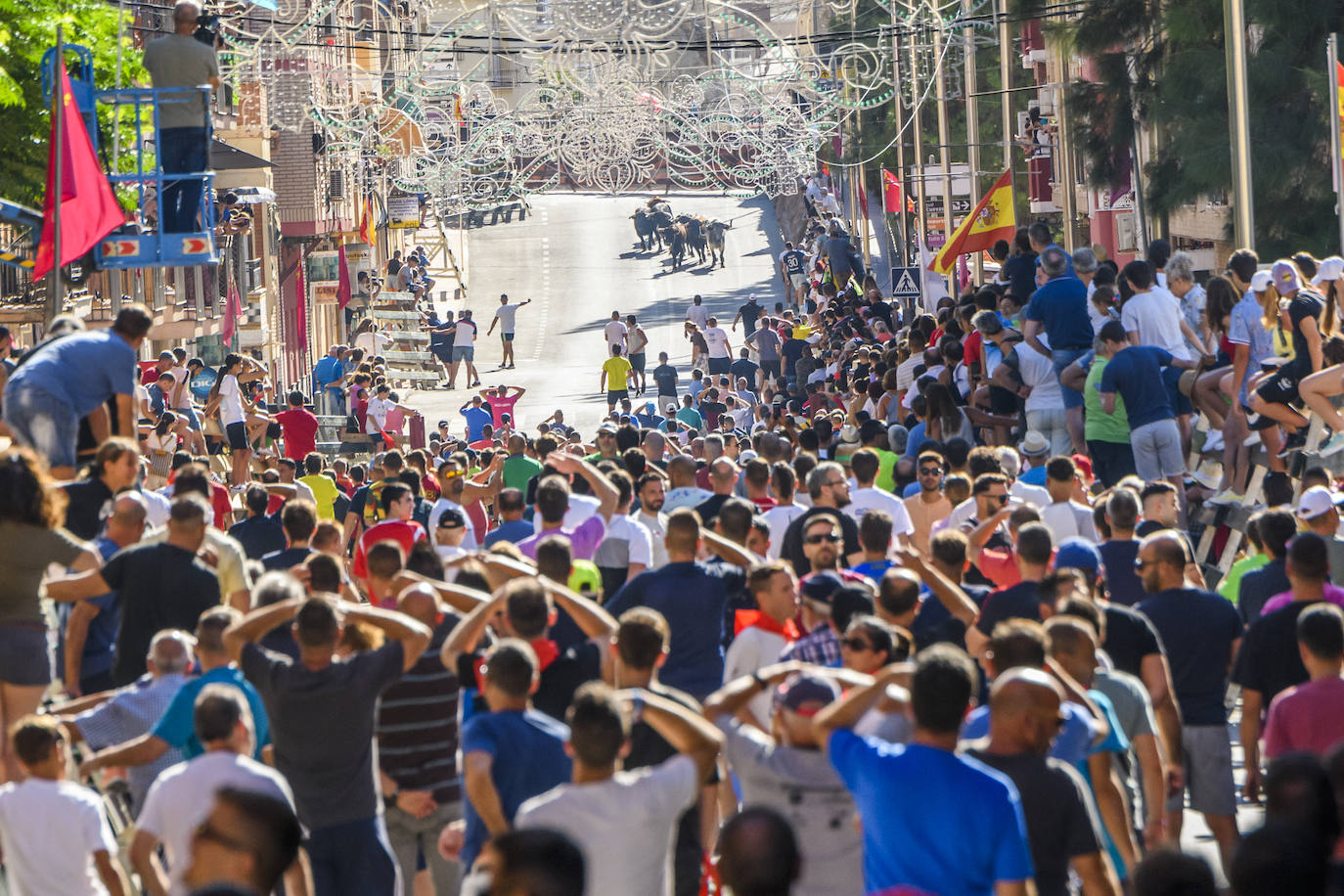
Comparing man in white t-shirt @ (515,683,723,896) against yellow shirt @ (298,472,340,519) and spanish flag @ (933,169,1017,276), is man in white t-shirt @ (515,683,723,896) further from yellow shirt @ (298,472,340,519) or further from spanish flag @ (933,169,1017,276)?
spanish flag @ (933,169,1017,276)

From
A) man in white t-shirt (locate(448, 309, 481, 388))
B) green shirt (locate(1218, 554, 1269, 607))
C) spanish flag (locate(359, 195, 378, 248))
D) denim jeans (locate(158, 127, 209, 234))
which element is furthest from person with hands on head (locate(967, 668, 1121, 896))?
spanish flag (locate(359, 195, 378, 248))

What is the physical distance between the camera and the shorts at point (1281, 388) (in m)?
13.2

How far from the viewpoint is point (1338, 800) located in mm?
4957

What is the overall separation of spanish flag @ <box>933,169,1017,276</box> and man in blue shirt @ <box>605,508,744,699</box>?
70.3 feet

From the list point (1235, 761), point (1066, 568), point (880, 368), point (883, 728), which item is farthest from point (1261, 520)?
point (880, 368)

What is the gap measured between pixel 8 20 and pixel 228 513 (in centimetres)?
1045

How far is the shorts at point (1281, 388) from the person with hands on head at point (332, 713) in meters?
8.05

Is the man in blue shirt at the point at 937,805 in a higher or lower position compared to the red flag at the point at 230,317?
lower

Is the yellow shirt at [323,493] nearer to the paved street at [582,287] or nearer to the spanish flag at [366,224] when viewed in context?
the paved street at [582,287]

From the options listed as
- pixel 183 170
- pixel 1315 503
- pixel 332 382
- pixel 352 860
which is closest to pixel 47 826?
pixel 352 860

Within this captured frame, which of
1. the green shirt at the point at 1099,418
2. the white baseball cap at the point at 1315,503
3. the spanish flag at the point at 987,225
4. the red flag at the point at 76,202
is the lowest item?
the white baseball cap at the point at 1315,503

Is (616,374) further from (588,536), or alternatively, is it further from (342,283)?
(588,536)

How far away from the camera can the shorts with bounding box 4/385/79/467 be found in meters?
9.74

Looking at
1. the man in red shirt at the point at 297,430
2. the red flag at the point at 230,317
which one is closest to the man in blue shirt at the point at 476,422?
the man in red shirt at the point at 297,430
